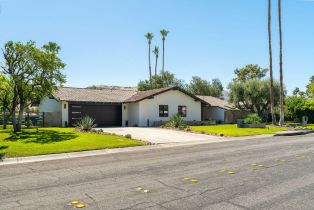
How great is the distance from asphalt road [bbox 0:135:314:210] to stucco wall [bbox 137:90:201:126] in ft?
66.1

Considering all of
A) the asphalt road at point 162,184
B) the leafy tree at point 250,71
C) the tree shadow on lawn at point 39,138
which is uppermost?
the leafy tree at point 250,71

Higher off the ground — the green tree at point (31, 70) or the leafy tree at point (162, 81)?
the leafy tree at point (162, 81)

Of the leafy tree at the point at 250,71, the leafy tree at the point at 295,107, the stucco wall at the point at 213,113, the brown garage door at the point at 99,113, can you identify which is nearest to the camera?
the brown garage door at the point at 99,113

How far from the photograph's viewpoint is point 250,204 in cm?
546

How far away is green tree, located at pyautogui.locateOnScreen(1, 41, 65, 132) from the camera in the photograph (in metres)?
19.5

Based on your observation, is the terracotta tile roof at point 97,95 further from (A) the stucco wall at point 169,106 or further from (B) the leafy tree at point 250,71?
(B) the leafy tree at point 250,71

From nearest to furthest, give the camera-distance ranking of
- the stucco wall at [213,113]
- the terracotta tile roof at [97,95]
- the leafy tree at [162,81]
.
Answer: the terracotta tile roof at [97,95] → the stucco wall at [213,113] → the leafy tree at [162,81]

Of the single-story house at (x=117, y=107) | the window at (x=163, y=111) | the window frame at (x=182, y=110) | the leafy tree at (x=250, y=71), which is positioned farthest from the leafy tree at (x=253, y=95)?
the leafy tree at (x=250, y=71)

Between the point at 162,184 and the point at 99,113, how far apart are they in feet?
82.5

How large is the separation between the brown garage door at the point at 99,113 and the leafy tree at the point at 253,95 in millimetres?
17508

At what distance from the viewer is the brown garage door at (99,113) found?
97.0 ft

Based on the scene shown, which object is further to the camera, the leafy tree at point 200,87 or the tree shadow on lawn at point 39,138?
the leafy tree at point 200,87

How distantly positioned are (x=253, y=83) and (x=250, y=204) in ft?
121

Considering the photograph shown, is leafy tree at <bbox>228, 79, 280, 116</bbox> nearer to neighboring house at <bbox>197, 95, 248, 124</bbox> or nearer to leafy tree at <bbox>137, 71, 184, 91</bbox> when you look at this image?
neighboring house at <bbox>197, 95, 248, 124</bbox>
